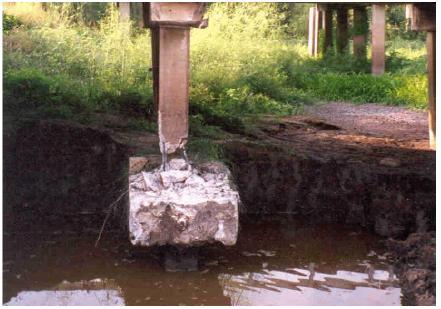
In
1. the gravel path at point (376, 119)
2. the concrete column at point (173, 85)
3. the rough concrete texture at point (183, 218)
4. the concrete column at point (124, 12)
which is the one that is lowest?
the rough concrete texture at point (183, 218)

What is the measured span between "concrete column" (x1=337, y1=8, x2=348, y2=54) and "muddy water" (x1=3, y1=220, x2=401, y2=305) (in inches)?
497

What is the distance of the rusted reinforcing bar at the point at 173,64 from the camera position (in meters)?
5.87

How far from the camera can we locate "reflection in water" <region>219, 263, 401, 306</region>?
5680 mm

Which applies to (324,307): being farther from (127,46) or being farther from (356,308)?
(127,46)

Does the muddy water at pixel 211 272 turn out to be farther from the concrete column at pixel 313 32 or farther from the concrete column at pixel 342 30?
the concrete column at pixel 313 32

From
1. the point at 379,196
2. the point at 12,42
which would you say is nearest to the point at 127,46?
the point at 12,42

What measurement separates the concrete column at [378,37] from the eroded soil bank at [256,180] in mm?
6645

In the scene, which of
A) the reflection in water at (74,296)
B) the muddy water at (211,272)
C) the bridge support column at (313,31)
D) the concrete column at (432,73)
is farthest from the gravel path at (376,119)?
the bridge support column at (313,31)

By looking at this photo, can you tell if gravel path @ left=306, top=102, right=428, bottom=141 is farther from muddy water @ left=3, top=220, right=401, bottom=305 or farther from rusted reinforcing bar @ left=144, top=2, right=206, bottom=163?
rusted reinforcing bar @ left=144, top=2, right=206, bottom=163

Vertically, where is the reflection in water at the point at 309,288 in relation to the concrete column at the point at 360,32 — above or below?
below

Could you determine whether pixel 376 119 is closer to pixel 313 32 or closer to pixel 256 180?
pixel 256 180

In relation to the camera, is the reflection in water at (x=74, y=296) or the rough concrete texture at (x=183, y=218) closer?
the reflection in water at (x=74, y=296)

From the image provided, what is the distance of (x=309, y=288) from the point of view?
19.4ft

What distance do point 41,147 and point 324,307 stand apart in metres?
4.58
